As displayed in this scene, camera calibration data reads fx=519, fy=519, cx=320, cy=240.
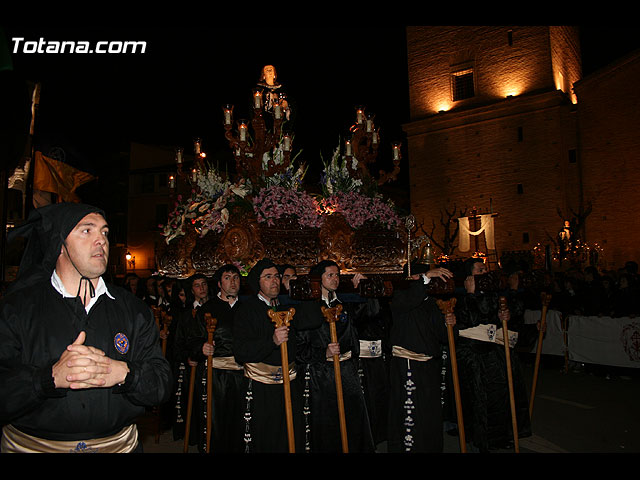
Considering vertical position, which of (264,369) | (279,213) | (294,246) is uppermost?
(279,213)

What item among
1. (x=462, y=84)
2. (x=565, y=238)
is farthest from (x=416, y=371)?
(x=462, y=84)

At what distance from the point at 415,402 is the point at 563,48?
2654cm

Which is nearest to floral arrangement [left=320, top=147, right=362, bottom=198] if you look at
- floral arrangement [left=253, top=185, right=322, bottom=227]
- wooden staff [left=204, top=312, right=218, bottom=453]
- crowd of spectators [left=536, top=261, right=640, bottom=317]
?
floral arrangement [left=253, top=185, right=322, bottom=227]

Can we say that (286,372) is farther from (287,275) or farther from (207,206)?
(207,206)

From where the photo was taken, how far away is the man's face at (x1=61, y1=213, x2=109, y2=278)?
2213 millimetres

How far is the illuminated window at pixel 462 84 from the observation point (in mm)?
26734

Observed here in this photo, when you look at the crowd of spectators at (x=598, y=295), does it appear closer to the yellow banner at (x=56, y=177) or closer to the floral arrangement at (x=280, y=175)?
the floral arrangement at (x=280, y=175)

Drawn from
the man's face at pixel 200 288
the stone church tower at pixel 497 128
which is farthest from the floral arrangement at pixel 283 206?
the stone church tower at pixel 497 128

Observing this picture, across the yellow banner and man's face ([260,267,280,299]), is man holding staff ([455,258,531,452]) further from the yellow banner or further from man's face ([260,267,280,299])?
the yellow banner

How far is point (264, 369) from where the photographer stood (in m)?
4.25

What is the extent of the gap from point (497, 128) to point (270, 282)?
936 inches

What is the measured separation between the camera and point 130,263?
A: 30.6 meters

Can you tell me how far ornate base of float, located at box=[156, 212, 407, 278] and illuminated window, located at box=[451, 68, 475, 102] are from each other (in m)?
23.6

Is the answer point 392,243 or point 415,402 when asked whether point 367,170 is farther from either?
point 415,402
